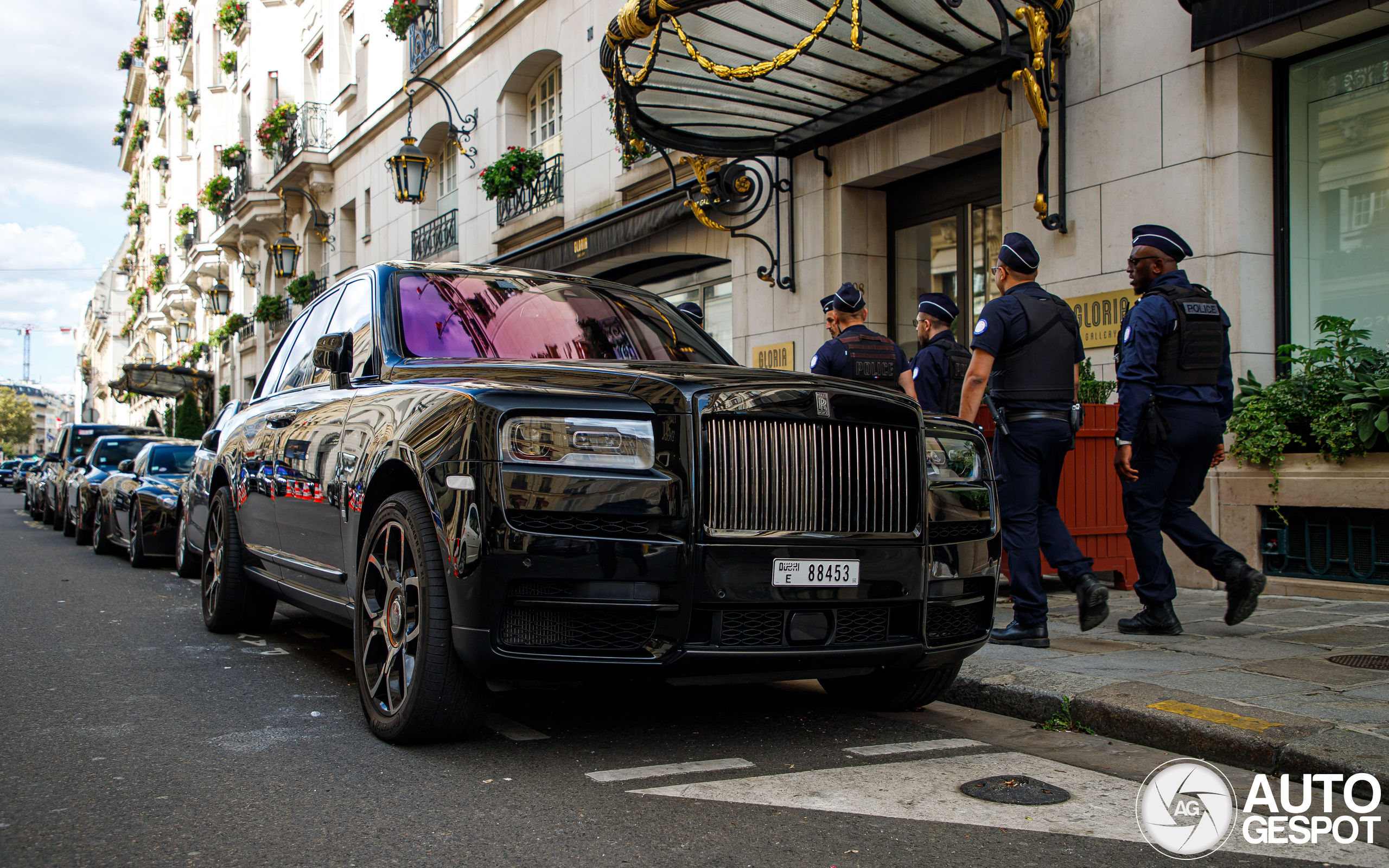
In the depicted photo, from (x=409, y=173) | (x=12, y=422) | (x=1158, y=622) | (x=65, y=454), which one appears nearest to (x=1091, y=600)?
(x=1158, y=622)

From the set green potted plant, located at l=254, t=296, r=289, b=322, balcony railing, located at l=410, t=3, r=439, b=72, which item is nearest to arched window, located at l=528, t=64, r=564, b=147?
balcony railing, located at l=410, t=3, r=439, b=72

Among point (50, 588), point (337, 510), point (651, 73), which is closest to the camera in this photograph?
point (337, 510)

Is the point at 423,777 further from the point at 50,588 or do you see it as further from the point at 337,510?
the point at 50,588

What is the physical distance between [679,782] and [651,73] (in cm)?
811

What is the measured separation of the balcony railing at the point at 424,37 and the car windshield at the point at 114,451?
32.8ft

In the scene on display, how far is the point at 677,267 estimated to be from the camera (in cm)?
1366

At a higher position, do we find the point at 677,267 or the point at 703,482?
the point at 677,267

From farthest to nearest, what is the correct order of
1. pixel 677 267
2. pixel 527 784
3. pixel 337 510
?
1. pixel 677 267
2. pixel 337 510
3. pixel 527 784

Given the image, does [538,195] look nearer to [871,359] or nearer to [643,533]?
[871,359]

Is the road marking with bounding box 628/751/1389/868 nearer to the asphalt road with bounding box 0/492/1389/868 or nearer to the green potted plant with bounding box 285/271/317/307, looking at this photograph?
the asphalt road with bounding box 0/492/1389/868

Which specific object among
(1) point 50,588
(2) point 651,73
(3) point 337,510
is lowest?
(1) point 50,588

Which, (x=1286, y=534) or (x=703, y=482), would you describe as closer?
(x=703, y=482)

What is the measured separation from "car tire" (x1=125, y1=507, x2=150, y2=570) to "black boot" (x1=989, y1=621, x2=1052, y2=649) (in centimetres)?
857

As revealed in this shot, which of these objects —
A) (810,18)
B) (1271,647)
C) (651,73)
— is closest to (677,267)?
(651,73)
